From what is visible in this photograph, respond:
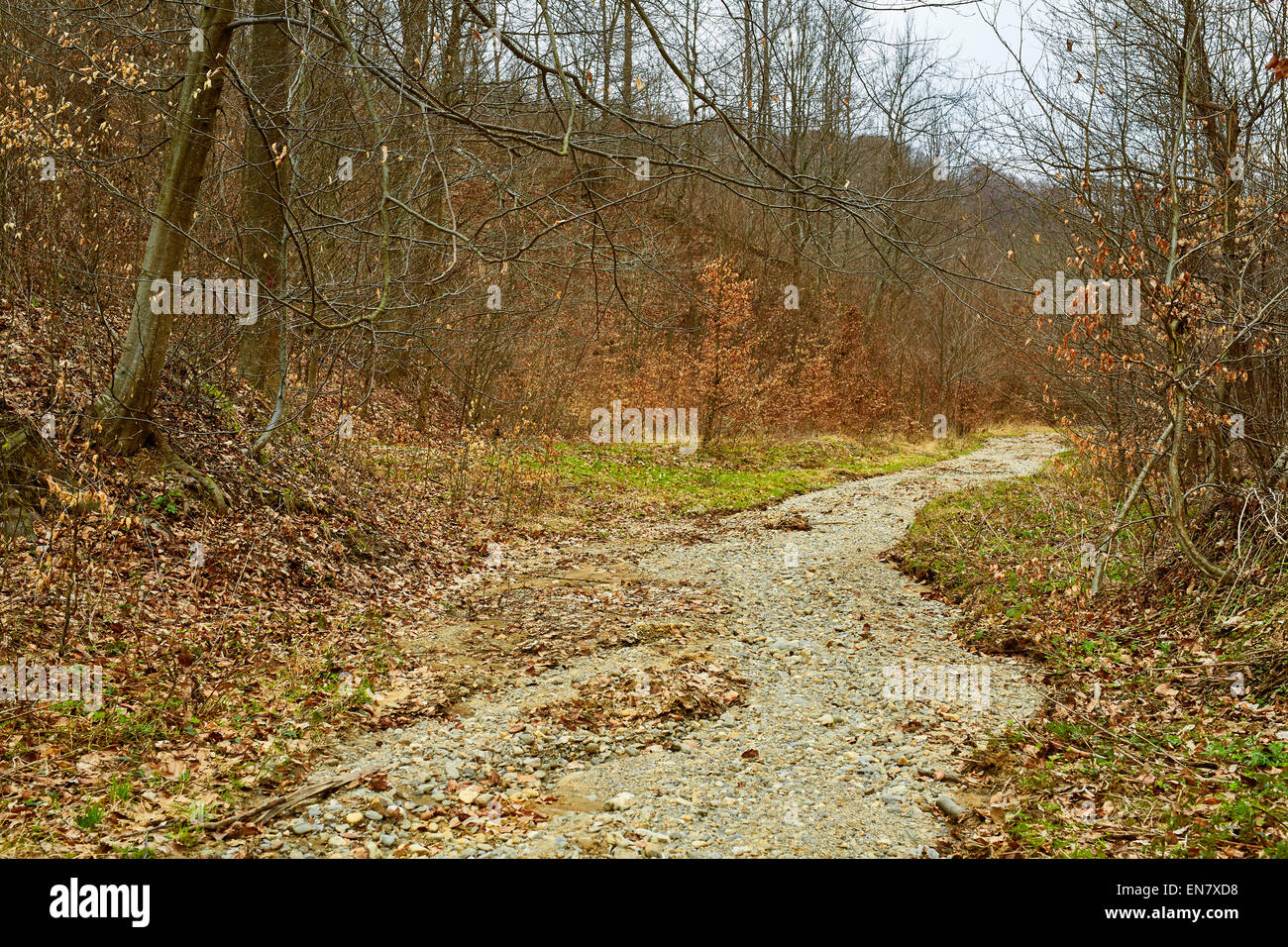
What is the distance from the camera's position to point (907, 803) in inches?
193

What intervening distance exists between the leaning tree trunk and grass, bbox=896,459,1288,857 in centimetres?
770

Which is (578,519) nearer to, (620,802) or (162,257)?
(162,257)

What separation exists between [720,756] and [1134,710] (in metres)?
2.87

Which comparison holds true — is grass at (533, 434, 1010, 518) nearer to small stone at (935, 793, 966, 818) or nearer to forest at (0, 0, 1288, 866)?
forest at (0, 0, 1288, 866)

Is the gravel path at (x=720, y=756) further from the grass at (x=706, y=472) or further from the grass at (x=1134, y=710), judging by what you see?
the grass at (x=706, y=472)

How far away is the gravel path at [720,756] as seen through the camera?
4410 mm

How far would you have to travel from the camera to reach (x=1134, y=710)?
5.76 m

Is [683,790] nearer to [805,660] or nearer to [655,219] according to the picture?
[805,660]

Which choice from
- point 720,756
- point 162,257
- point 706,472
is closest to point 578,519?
point 706,472

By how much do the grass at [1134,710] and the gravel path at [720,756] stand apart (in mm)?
377

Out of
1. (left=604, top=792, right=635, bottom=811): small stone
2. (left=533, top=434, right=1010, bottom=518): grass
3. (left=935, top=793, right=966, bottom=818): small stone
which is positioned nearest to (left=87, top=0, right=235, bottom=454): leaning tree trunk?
(left=604, top=792, right=635, bottom=811): small stone

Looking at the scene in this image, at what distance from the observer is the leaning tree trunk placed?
7.38 metres

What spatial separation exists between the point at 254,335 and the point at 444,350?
457 centimetres
